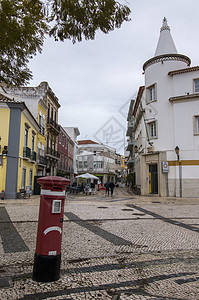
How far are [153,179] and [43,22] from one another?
17902 mm

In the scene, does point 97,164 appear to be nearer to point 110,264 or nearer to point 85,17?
point 85,17

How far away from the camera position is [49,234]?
3.32 metres

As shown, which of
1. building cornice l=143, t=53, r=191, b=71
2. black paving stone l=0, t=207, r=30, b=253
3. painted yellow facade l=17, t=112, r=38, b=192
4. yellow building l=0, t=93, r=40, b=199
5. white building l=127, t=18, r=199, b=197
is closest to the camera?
black paving stone l=0, t=207, r=30, b=253

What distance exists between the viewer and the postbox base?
328cm

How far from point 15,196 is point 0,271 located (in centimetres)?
1461

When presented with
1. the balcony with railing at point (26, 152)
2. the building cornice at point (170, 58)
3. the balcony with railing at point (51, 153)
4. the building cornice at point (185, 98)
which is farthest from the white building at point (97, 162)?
the building cornice at point (185, 98)

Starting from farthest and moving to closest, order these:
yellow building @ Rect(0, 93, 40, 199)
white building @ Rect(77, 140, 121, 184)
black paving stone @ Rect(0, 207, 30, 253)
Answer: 1. white building @ Rect(77, 140, 121, 184)
2. yellow building @ Rect(0, 93, 40, 199)
3. black paving stone @ Rect(0, 207, 30, 253)

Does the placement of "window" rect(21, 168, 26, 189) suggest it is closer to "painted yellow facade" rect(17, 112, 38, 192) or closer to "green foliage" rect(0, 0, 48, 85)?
"painted yellow facade" rect(17, 112, 38, 192)

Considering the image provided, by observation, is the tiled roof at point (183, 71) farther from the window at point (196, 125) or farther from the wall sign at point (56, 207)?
the wall sign at point (56, 207)

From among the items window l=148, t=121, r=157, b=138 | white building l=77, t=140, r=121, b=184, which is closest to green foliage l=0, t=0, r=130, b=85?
window l=148, t=121, r=157, b=138

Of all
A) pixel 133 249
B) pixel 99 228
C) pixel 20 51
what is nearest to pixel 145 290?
pixel 133 249

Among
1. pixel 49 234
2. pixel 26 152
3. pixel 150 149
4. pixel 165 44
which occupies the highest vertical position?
pixel 165 44

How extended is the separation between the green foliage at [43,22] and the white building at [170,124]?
15451mm

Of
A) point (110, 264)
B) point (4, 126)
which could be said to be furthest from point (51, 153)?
point (110, 264)
